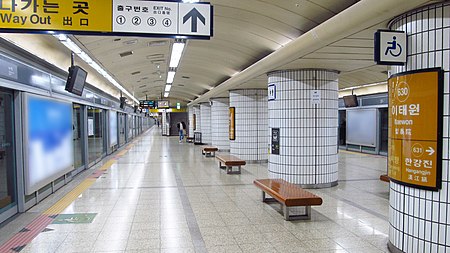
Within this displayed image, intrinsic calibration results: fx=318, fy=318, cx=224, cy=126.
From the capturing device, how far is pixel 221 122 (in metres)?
16.1

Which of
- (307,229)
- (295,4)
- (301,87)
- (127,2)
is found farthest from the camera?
(301,87)

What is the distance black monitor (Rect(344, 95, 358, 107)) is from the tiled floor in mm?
7855

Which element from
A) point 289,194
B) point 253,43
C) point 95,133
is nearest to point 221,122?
point 95,133

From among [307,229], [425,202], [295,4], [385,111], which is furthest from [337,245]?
[385,111]

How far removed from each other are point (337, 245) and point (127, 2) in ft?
12.2

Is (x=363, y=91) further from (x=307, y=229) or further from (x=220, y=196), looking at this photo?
(x=307, y=229)

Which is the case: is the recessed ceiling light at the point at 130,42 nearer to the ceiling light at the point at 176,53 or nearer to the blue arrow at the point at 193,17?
the ceiling light at the point at 176,53

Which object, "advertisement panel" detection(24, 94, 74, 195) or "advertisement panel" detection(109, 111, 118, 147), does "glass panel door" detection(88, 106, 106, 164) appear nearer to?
"advertisement panel" detection(109, 111, 118, 147)

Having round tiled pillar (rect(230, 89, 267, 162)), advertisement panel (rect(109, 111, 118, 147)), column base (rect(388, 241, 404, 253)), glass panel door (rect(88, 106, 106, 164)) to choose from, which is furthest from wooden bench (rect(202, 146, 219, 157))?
column base (rect(388, 241, 404, 253))

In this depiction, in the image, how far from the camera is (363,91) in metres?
14.9

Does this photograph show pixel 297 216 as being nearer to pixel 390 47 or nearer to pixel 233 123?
pixel 390 47

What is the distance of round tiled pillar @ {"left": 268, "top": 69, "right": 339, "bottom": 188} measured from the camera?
7168 mm

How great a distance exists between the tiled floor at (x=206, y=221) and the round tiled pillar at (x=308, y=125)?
1.88ft

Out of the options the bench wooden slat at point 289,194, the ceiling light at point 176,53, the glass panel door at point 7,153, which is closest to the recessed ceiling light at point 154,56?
the ceiling light at point 176,53
